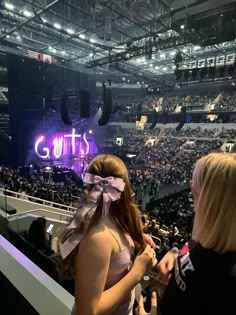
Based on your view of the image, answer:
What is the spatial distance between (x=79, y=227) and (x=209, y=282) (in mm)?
517

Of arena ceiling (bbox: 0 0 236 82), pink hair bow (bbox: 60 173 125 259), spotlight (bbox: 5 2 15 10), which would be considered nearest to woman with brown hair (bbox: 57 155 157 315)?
pink hair bow (bbox: 60 173 125 259)

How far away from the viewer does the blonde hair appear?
3.02 feet

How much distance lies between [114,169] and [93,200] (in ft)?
0.54

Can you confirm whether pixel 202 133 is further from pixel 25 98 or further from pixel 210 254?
pixel 210 254

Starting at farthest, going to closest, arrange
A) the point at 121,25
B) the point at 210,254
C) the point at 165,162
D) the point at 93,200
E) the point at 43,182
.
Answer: the point at 165,162, the point at 121,25, the point at 43,182, the point at 93,200, the point at 210,254

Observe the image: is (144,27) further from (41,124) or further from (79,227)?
(79,227)

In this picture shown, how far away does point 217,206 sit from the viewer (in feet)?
3.14

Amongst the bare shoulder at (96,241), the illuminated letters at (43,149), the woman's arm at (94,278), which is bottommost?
the illuminated letters at (43,149)

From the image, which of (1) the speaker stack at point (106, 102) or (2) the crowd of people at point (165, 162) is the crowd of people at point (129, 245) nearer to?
(2) the crowd of people at point (165, 162)

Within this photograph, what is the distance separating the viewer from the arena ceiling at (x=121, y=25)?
8.59 metres

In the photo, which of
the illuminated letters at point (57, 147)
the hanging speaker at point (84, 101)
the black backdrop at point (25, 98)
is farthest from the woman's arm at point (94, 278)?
the illuminated letters at point (57, 147)

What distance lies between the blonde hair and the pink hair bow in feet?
1.12

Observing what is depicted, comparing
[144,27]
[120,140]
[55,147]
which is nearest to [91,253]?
[144,27]

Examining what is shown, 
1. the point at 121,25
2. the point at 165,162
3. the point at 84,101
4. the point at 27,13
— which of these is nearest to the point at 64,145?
the point at 84,101
